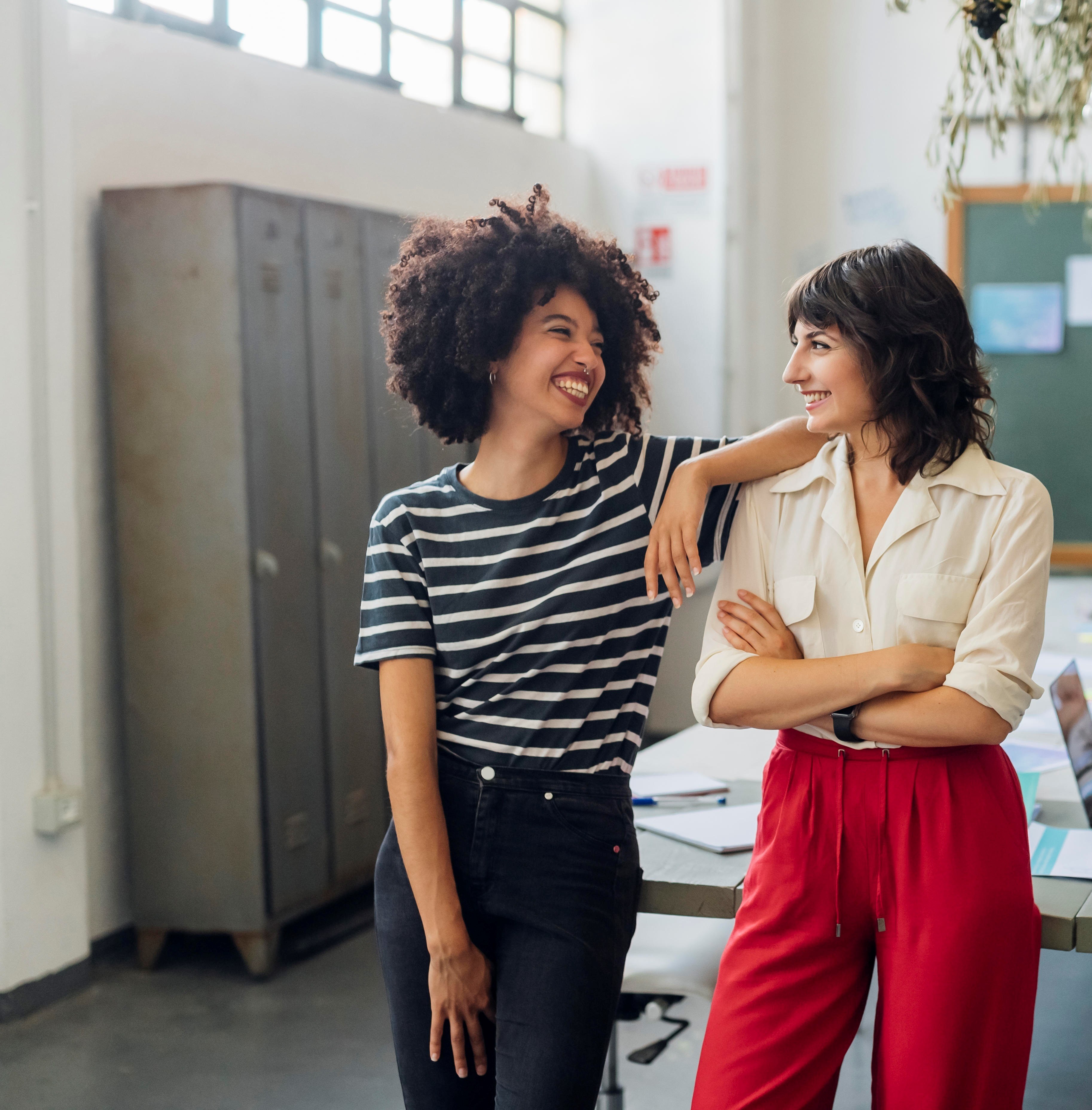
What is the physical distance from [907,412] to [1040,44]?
1100 mm

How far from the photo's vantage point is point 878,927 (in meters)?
1.41

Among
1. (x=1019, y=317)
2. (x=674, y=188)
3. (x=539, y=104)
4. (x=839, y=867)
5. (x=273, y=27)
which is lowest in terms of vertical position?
(x=839, y=867)

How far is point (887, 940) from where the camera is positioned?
141 centimetres

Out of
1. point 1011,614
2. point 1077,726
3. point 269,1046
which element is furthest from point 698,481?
point 269,1046

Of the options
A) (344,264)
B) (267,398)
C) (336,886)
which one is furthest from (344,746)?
(344,264)

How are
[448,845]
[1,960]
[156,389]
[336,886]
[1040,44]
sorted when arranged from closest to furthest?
[448,845], [1040,44], [1,960], [156,389], [336,886]

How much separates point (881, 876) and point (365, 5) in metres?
4.28

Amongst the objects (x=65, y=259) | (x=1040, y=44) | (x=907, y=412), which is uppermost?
(x=1040, y=44)

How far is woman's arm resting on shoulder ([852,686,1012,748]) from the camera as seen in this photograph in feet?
4.55

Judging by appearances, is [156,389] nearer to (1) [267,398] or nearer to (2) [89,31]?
(1) [267,398]

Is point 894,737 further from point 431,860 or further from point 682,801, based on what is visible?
point 682,801

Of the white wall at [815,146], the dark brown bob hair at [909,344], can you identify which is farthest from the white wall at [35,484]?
the white wall at [815,146]

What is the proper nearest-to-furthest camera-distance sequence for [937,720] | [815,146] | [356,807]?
1. [937,720]
2. [356,807]
3. [815,146]

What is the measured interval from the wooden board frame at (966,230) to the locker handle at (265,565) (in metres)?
3.16
